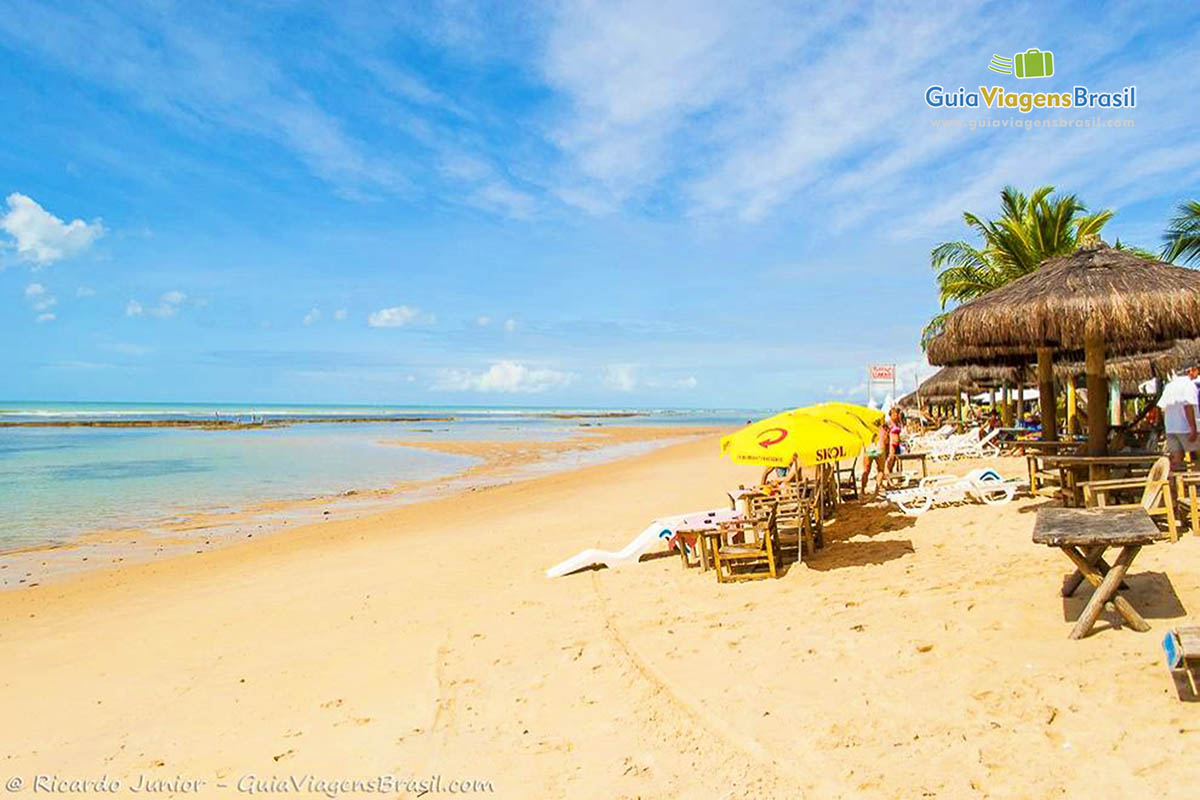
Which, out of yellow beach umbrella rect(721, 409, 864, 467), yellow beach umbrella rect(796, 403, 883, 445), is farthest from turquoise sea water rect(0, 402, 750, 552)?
yellow beach umbrella rect(796, 403, 883, 445)

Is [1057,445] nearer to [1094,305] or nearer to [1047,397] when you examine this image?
[1047,397]

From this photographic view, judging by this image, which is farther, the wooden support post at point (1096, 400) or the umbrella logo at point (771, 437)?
the wooden support post at point (1096, 400)

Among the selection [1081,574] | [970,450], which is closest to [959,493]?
[1081,574]

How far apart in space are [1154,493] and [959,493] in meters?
3.16

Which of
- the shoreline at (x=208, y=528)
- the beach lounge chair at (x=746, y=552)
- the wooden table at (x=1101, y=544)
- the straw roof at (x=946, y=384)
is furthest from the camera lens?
the straw roof at (x=946, y=384)

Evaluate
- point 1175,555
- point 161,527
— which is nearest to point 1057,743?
point 1175,555

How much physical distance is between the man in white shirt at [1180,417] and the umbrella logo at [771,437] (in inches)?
172

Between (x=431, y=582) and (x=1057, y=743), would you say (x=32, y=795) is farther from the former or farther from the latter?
(x=1057, y=743)

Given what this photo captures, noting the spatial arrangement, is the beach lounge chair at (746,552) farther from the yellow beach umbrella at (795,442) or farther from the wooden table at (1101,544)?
the wooden table at (1101,544)

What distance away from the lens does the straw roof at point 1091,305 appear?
7008 mm

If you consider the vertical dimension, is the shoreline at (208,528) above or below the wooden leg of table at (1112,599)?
below

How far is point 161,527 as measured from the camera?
1269 centimetres

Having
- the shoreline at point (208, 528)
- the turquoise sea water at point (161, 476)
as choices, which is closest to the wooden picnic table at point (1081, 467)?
the shoreline at point (208, 528)

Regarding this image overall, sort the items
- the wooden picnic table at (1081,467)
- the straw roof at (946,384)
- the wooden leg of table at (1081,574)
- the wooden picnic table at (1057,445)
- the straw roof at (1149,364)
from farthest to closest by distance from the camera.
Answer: the straw roof at (946,384)
the straw roof at (1149,364)
the wooden picnic table at (1057,445)
the wooden picnic table at (1081,467)
the wooden leg of table at (1081,574)
